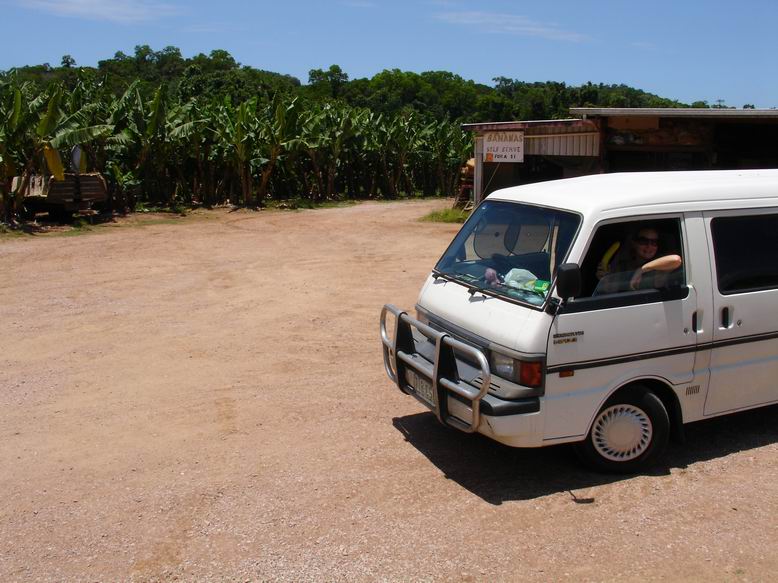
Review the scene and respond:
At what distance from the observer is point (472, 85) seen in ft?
282

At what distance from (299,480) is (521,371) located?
181 cm

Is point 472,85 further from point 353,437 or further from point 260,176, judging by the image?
point 353,437

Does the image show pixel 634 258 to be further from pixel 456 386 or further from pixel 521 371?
pixel 456 386

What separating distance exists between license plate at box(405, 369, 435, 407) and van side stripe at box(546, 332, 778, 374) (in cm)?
93

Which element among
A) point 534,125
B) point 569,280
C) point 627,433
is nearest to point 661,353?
point 627,433

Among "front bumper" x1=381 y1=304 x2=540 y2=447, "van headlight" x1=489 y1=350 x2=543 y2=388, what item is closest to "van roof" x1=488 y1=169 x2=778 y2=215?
"van headlight" x1=489 y1=350 x2=543 y2=388

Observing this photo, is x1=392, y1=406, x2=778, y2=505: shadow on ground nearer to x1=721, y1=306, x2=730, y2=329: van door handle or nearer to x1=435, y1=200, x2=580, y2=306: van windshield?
x1=721, y1=306, x2=730, y2=329: van door handle

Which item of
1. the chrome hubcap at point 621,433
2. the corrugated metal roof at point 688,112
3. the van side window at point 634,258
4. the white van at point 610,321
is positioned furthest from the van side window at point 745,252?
the corrugated metal roof at point 688,112

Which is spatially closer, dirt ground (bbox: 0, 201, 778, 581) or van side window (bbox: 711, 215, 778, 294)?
dirt ground (bbox: 0, 201, 778, 581)

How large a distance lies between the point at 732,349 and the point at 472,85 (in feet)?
275

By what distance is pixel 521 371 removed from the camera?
5117 mm

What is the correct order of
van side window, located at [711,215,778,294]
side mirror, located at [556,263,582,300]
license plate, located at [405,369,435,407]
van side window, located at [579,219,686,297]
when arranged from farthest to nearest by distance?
van side window, located at [711,215,778,294] → license plate, located at [405,369,435,407] → van side window, located at [579,219,686,297] → side mirror, located at [556,263,582,300]

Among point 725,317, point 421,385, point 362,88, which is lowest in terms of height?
point 421,385

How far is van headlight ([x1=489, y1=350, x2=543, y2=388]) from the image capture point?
5.08 metres
